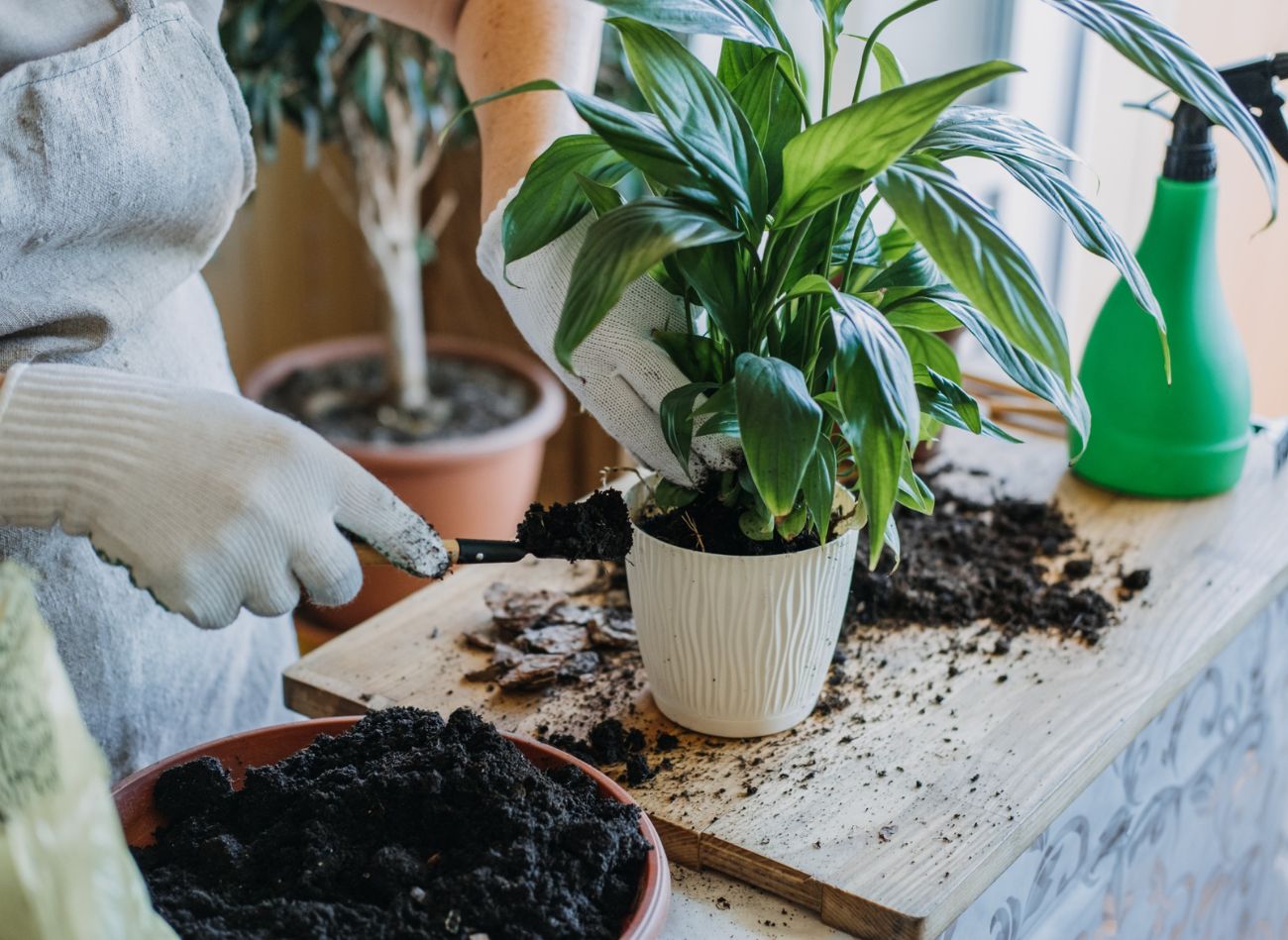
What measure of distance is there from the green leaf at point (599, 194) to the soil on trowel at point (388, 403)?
5.00ft

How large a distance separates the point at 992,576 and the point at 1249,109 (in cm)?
53

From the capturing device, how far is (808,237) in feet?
2.85

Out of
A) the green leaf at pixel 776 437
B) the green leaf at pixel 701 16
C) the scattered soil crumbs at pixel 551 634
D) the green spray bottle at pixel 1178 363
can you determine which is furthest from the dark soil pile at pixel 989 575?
the green leaf at pixel 701 16

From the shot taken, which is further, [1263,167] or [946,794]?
[946,794]

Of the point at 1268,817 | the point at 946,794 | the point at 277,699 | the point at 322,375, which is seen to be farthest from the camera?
the point at 322,375

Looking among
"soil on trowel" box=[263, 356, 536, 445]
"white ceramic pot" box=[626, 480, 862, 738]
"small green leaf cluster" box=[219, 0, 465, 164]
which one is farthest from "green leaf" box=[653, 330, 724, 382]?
"soil on trowel" box=[263, 356, 536, 445]

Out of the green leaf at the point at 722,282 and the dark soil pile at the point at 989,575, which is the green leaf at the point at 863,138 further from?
the dark soil pile at the point at 989,575

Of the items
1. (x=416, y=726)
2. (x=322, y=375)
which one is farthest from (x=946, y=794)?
(x=322, y=375)

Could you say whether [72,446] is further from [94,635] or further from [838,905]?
[838,905]

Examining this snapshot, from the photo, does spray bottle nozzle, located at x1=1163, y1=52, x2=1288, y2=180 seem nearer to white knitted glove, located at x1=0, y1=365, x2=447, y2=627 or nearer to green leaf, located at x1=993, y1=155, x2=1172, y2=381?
green leaf, located at x1=993, y1=155, x2=1172, y2=381

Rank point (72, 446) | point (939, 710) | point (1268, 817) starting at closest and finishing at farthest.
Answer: point (72, 446) → point (939, 710) → point (1268, 817)

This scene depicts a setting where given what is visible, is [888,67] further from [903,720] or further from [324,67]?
[324,67]

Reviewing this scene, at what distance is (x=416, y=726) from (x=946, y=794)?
1.24ft

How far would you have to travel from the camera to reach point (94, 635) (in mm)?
980
